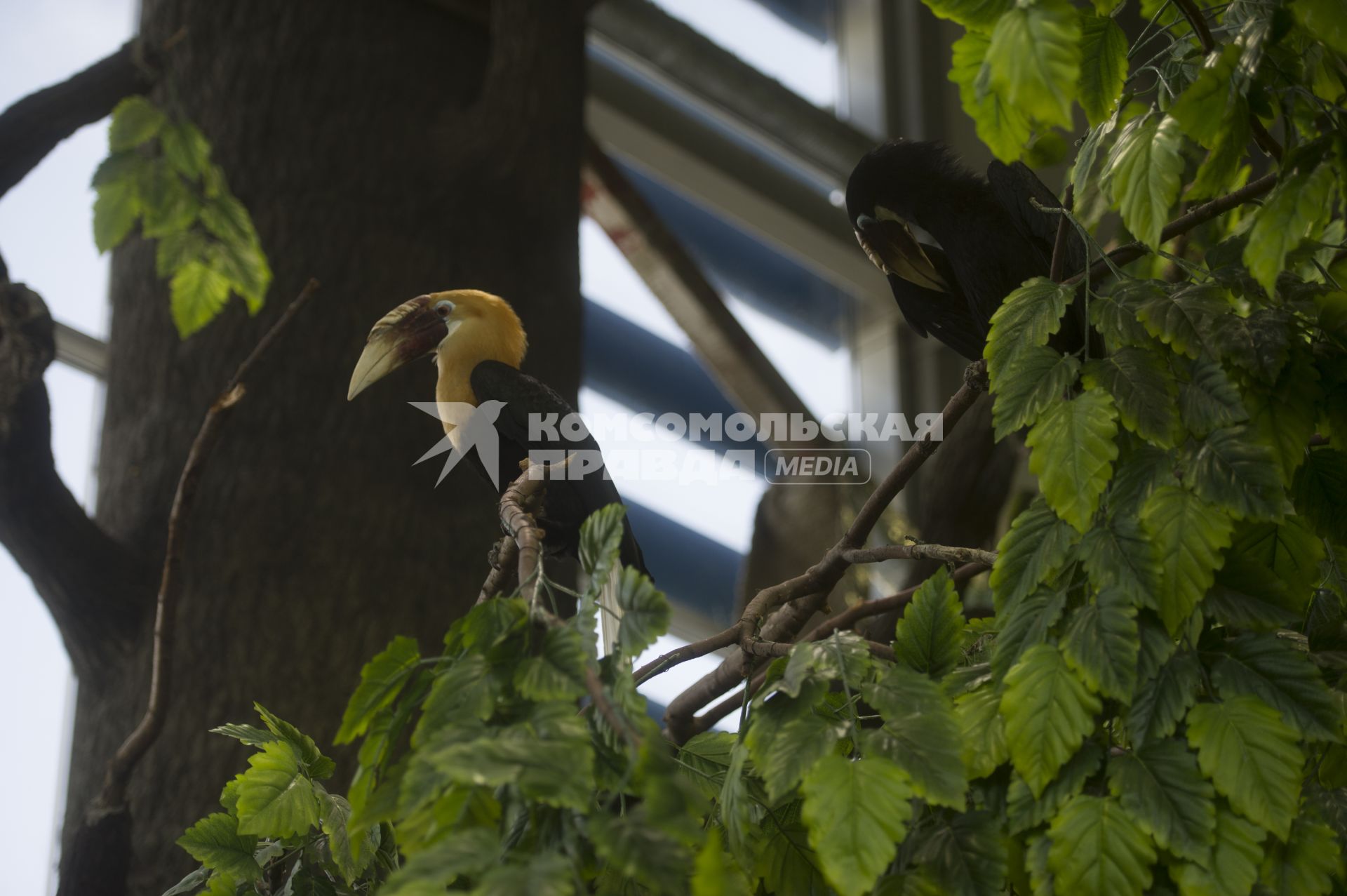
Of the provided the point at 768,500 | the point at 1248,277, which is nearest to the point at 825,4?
the point at 768,500

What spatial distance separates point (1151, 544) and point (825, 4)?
165 inches

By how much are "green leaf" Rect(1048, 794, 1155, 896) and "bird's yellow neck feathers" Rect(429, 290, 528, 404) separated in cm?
78

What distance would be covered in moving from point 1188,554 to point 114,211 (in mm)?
1359

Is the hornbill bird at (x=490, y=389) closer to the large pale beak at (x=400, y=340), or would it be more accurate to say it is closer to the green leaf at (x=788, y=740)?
the large pale beak at (x=400, y=340)

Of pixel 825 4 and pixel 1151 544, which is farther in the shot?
pixel 825 4

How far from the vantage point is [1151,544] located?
0.77 m

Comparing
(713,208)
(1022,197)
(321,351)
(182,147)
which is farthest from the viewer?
(713,208)

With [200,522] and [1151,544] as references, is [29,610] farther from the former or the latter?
[1151,544]

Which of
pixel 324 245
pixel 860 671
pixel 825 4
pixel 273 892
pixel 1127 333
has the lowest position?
pixel 273 892

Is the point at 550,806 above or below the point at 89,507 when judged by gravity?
below

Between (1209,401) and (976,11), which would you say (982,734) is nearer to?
(1209,401)

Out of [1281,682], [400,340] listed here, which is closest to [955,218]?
[400,340]

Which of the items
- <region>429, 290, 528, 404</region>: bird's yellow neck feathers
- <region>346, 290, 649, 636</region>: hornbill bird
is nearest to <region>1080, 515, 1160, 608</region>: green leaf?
<region>346, 290, 649, 636</region>: hornbill bird

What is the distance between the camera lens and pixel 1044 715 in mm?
750
